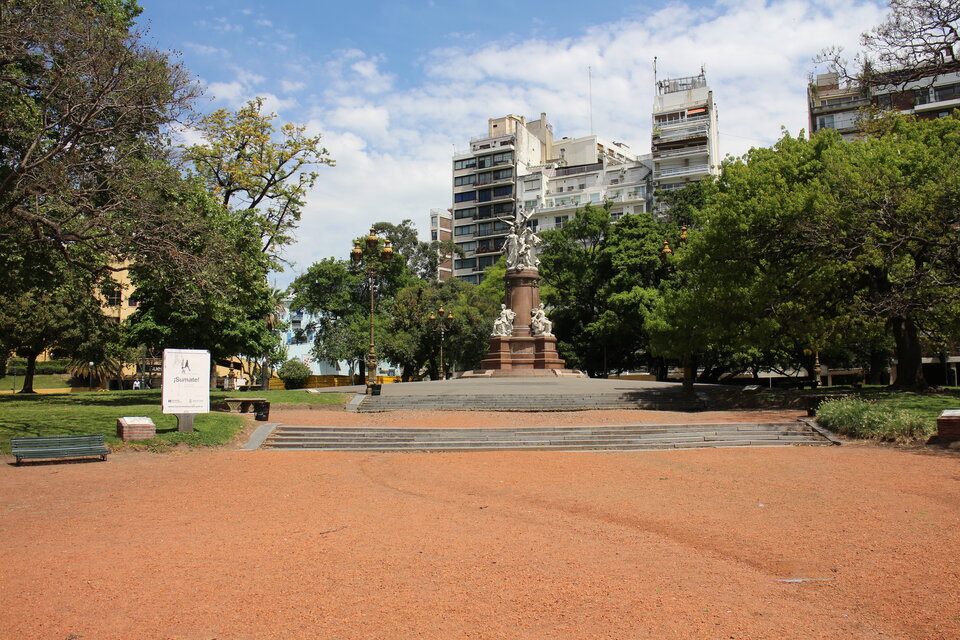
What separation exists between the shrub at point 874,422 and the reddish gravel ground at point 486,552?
8.21ft

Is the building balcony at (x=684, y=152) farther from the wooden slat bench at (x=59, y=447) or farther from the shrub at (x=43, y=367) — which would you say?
the wooden slat bench at (x=59, y=447)

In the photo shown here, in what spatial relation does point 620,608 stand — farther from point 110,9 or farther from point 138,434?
point 110,9

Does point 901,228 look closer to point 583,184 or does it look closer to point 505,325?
point 505,325

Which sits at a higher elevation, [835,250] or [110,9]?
[110,9]

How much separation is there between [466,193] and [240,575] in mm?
83741

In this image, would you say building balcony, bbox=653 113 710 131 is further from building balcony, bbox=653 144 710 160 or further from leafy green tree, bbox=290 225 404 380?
leafy green tree, bbox=290 225 404 380

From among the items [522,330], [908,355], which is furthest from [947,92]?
[908,355]

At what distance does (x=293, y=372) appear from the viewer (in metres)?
45.8

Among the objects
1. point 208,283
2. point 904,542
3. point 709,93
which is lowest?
point 904,542

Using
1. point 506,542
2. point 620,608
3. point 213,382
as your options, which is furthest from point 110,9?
point 213,382

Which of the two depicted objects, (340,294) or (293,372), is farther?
(340,294)

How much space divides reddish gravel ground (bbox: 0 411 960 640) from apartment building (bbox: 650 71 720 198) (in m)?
64.3

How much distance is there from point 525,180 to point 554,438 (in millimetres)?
69234

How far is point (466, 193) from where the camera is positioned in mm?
87938
